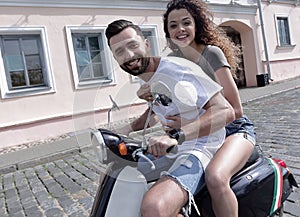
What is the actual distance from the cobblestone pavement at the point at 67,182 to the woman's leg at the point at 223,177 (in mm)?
1015

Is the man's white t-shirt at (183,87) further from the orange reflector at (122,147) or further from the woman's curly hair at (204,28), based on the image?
the woman's curly hair at (204,28)

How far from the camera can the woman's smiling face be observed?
174cm

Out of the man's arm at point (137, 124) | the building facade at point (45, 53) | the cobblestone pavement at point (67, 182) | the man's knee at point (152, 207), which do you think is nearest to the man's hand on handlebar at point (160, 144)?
the man's knee at point (152, 207)

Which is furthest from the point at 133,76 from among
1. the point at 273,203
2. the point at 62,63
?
the point at 62,63

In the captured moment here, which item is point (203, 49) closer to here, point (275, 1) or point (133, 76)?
point (133, 76)

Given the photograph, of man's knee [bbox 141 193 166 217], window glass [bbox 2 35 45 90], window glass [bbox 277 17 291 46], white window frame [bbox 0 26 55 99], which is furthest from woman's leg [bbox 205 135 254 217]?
window glass [bbox 277 17 291 46]

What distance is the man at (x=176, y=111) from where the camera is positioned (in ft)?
3.97

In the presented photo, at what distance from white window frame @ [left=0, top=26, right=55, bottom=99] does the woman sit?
266 inches

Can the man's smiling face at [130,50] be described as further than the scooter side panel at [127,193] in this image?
No

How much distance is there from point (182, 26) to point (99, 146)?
3.17 ft

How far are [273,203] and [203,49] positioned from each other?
1.09 m

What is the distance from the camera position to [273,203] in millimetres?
1828

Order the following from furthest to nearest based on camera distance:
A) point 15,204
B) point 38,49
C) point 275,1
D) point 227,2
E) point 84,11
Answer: point 275,1 → point 227,2 → point 84,11 → point 38,49 → point 15,204

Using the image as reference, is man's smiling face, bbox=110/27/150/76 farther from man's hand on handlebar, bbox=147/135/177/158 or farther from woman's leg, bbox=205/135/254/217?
woman's leg, bbox=205/135/254/217
